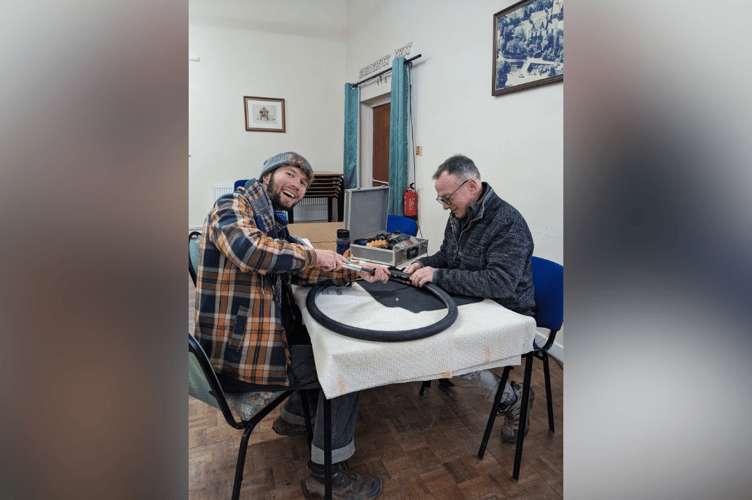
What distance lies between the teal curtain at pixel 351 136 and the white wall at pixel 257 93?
58 centimetres

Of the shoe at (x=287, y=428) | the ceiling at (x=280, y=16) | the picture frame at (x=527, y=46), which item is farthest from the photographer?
the ceiling at (x=280, y=16)

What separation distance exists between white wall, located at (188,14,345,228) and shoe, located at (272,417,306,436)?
188 inches

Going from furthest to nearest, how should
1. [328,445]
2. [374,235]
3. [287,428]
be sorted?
[374,235] → [287,428] → [328,445]

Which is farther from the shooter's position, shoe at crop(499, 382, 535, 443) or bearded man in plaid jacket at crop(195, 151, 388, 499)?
shoe at crop(499, 382, 535, 443)

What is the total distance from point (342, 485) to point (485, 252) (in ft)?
3.63

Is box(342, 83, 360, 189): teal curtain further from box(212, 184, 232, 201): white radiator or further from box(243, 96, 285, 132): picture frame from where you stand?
box(212, 184, 232, 201): white radiator

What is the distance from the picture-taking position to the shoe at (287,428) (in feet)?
6.69

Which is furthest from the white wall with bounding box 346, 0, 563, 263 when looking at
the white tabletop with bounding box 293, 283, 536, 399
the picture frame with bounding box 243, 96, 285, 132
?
the picture frame with bounding box 243, 96, 285, 132

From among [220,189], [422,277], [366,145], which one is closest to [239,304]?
[422,277]

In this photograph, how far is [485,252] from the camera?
6.37ft

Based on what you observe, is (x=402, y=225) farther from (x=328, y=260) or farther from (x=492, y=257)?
(x=328, y=260)

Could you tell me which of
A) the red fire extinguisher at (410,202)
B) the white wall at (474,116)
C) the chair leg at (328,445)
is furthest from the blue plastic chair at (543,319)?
the red fire extinguisher at (410,202)

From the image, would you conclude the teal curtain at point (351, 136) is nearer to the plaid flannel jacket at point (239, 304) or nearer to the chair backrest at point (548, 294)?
the chair backrest at point (548, 294)

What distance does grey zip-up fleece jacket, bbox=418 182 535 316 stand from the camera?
1.68m
